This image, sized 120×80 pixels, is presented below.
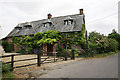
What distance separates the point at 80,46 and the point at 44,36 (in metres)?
6.94

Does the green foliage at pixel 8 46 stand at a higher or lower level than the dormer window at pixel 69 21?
lower

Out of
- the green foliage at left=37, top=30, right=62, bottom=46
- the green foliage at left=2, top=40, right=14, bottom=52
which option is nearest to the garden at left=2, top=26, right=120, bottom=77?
the green foliage at left=37, top=30, right=62, bottom=46

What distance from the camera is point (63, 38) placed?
51.3ft

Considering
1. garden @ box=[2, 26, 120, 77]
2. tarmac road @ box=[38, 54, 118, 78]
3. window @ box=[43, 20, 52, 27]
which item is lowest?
tarmac road @ box=[38, 54, 118, 78]

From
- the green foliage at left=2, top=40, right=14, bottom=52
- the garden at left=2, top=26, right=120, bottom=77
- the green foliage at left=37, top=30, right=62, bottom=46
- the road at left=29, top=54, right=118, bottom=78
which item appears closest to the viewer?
the road at left=29, top=54, right=118, bottom=78

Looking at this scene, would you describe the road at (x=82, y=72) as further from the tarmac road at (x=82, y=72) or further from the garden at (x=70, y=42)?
the garden at (x=70, y=42)

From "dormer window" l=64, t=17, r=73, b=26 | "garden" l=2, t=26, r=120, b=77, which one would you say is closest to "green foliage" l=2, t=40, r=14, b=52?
"garden" l=2, t=26, r=120, b=77

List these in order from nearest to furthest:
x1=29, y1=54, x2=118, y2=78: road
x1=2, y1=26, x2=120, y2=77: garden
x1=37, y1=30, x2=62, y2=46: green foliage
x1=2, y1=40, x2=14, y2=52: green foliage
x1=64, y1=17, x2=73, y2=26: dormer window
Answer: x1=29, y1=54, x2=118, y2=78: road → x1=2, y1=26, x2=120, y2=77: garden → x1=37, y1=30, x2=62, y2=46: green foliage → x1=64, y1=17, x2=73, y2=26: dormer window → x1=2, y1=40, x2=14, y2=52: green foliage

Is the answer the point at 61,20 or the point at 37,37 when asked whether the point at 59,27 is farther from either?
the point at 37,37

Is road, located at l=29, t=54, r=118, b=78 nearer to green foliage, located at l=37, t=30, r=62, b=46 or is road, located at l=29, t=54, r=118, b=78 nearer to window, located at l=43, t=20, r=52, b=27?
green foliage, located at l=37, t=30, r=62, b=46

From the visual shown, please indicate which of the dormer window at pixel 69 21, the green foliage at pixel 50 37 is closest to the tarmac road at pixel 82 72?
the green foliage at pixel 50 37

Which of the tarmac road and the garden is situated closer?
the tarmac road

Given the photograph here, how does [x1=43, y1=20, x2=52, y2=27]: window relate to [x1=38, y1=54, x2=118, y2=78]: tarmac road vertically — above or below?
above

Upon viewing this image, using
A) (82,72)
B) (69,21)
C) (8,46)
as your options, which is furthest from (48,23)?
(82,72)
